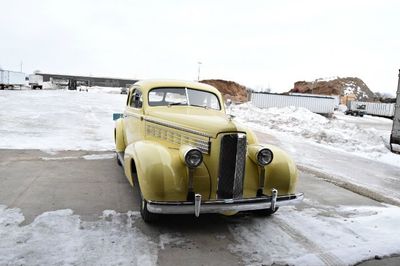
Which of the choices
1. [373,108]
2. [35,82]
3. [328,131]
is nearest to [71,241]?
[328,131]

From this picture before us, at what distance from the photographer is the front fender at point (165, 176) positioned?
4.32m

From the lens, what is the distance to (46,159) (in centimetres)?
827

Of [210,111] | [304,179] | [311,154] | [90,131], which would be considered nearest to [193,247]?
[210,111]

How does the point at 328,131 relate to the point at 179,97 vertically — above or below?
below

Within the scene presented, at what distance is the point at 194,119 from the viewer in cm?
496

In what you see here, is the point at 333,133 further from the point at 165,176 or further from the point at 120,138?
the point at 165,176

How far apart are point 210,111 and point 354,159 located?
24.6ft

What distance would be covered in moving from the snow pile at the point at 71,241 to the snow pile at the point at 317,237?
1.15 meters

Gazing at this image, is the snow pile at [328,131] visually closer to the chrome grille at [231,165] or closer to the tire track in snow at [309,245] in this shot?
the tire track in snow at [309,245]

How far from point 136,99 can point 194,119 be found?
7.09 ft

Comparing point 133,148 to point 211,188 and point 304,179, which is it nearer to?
point 211,188

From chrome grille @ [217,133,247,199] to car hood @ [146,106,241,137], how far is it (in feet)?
0.48

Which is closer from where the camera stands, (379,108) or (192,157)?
(192,157)


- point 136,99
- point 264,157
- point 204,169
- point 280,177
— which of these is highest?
point 136,99
